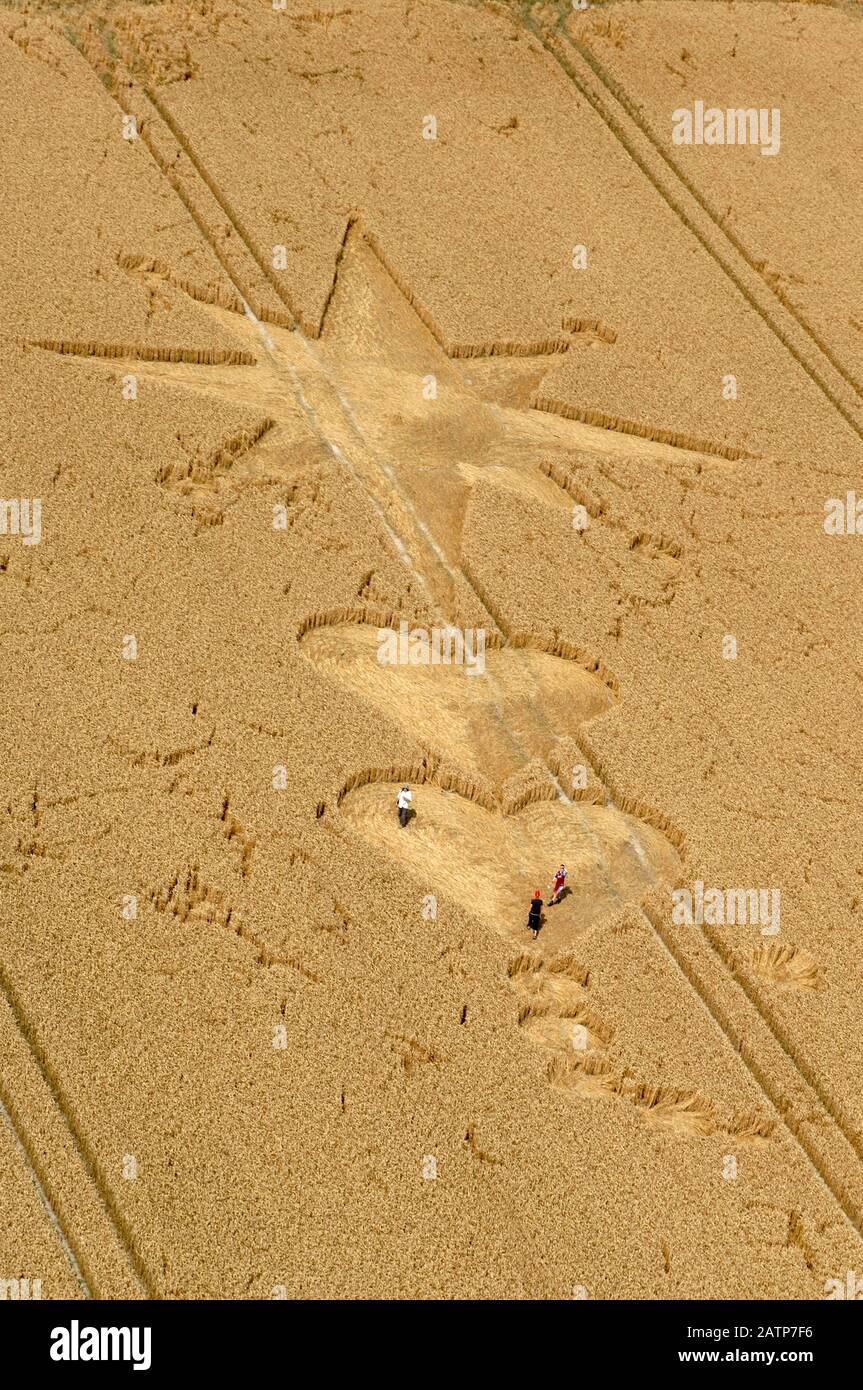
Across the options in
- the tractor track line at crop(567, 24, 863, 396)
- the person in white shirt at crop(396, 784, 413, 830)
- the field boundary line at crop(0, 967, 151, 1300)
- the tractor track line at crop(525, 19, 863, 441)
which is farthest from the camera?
the tractor track line at crop(567, 24, 863, 396)

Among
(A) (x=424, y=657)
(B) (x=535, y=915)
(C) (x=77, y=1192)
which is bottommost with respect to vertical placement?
(C) (x=77, y=1192)

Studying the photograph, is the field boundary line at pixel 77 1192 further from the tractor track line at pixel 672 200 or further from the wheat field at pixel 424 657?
the tractor track line at pixel 672 200

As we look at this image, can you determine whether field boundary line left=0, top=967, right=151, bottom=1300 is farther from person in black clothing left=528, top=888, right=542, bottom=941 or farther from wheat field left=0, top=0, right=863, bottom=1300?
person in black clothing left=528, top=888, right=542, bottom=941

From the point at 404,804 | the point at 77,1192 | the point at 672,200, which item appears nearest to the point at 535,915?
the point at 404,804

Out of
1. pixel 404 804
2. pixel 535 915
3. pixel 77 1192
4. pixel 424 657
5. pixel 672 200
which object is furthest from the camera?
pixel 672 200

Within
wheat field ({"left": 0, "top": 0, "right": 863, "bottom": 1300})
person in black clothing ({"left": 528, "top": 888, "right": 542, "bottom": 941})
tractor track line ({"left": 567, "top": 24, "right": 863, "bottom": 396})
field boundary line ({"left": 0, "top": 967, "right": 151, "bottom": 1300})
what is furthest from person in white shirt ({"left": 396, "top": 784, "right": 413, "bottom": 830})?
tractor track line ({"left": 567, "top": 24, "right": 863, "bottom": 396})

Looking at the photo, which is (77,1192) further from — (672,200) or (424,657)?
(672,200)
